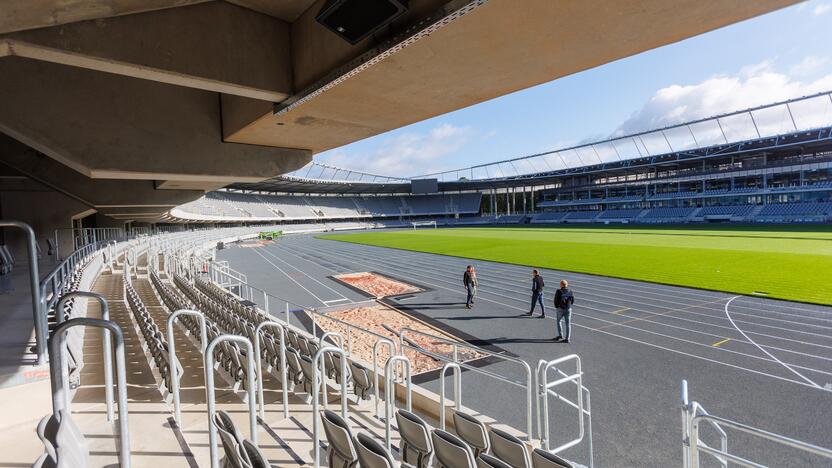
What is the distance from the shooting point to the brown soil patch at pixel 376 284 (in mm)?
19244

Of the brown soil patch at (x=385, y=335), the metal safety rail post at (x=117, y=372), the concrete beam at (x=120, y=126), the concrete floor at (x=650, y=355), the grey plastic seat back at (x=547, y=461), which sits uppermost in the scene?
the concrete beam at (x=120, y=126)

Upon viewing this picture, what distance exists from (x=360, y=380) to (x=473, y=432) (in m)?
2.38

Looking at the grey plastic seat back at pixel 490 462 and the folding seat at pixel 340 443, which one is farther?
the folding seat at pixel 340 443

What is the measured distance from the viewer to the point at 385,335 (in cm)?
1240

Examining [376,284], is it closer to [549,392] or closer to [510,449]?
[549,392]

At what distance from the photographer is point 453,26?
3.21 meters

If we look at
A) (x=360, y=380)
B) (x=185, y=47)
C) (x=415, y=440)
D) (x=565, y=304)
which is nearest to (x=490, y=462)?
(x=415, y=440)

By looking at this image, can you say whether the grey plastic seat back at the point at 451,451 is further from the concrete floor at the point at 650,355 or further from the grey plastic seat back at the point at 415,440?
the concrete floor at the point at 650,355

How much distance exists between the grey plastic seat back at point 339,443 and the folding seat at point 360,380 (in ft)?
7.81

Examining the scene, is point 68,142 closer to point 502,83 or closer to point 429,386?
point 502,83

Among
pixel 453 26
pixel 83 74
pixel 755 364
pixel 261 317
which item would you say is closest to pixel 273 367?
pixel 261 317

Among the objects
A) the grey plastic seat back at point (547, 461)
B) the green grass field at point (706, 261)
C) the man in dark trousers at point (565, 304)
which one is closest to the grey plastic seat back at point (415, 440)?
the grey plastic seat back at point (547, 461)

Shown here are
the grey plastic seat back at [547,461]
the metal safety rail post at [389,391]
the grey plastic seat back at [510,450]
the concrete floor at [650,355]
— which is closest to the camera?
the grey plastic seat back at [547,461]

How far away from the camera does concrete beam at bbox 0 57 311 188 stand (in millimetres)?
5199
